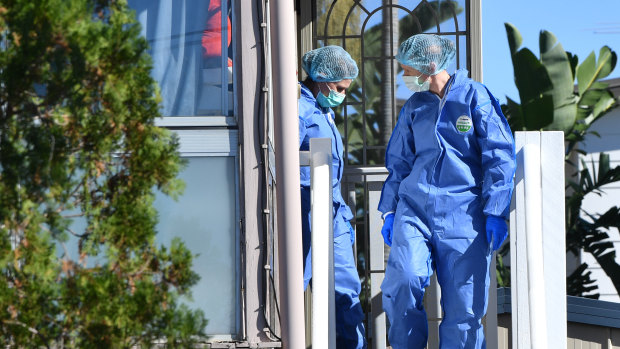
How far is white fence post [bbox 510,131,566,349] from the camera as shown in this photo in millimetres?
3502

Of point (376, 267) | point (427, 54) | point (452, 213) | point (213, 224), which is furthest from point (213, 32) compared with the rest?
point (376, 267)

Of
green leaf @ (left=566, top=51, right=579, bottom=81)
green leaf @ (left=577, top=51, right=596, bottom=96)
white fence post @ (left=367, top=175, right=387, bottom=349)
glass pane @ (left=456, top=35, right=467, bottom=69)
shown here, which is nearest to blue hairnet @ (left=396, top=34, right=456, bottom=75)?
white fence post @ (left=367, top=175, right=387, bottom=349)

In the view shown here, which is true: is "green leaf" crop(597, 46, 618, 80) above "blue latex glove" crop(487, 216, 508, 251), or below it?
above

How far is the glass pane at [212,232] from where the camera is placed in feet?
11.0

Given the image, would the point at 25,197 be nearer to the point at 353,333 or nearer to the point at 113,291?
the point at 113,291

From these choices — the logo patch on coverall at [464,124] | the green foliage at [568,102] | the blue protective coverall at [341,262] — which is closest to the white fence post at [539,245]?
the logo patch on coverall at [464,124]

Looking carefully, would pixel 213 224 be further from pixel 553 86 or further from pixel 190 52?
pixel 553 86

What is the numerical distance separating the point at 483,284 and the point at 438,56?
103 centimetres

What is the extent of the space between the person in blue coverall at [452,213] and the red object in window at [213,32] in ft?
3.41

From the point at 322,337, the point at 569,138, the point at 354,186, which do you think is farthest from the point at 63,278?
the point at 569,138

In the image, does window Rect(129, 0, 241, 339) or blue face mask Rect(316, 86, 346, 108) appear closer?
window Rect(129, 0, 241, 339)

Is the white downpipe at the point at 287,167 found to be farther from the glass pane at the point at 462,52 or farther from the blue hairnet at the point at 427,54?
the glass pane at the point at 462,52

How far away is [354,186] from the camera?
5113 mm

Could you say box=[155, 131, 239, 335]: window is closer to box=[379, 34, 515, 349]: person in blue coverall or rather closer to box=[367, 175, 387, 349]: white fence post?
box=[379, 34, 515, 349]: person in blue coverall
